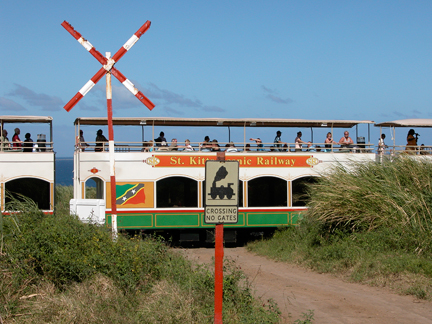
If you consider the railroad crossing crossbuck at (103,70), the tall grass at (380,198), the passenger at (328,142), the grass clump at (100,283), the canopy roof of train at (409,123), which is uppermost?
the railroad crossing crossbuck at (103,70)

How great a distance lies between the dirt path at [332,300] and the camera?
27.4 feet

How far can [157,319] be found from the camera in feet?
23.4

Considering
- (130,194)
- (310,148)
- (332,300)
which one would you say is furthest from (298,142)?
(332,300)

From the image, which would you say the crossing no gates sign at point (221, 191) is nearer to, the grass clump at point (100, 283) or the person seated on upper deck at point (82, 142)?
the grass clump at point (100, 283)

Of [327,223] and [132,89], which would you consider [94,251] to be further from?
→ [327,223]

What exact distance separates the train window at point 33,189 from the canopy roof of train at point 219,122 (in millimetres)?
2466

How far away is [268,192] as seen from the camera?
1775 cm

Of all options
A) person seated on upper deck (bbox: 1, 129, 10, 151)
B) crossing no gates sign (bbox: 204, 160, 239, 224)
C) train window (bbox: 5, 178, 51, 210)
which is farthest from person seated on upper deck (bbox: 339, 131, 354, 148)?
crossing no gates sign (bbox: 204, 160, 239, 224)

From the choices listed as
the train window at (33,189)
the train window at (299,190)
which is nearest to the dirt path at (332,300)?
the train window at (299,190)

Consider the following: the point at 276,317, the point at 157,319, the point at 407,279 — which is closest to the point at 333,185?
the point at 407,279

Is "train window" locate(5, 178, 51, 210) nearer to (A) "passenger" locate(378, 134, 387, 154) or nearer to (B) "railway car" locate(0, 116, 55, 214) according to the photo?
(B) "railway car" locate(0, 116, 55, 214)

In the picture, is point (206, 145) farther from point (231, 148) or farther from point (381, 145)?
point (381, 145)

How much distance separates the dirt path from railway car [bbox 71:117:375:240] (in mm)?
4485

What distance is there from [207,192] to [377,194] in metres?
8.17
